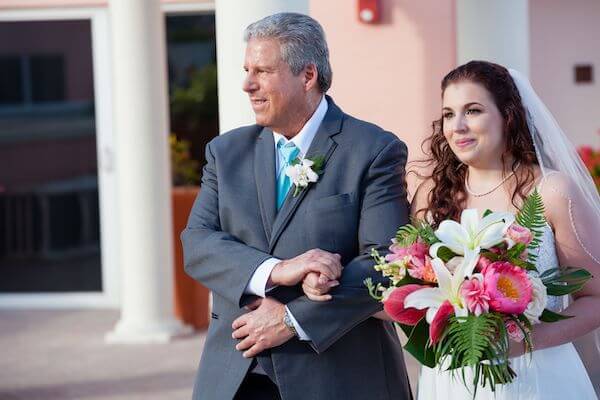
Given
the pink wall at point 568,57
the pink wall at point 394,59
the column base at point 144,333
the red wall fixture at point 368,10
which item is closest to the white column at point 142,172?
the column base at point 144,333

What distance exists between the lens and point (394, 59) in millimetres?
8820

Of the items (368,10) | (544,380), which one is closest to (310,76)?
(544,380)

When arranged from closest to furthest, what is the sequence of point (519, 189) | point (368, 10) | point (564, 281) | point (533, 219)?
1. point (533, 219)
2. point (564, 281)
3. point (519, 189)
4. point (368, 10)

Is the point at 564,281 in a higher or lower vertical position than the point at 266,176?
lower

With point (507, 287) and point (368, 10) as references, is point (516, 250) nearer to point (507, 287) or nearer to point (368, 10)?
point (507, 287)

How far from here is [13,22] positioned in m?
10.4

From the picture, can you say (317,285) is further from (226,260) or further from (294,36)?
(294,36)

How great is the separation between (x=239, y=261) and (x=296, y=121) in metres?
0.44

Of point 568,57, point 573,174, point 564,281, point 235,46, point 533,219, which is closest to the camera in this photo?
point 533,219

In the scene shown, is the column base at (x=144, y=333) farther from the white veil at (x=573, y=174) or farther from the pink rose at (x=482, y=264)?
the pink rose at (x=482, y=264)

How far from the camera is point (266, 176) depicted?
3.48 metres

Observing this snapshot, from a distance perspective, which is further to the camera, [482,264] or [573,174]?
[573,174]

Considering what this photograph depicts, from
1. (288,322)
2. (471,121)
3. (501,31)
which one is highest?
(501,31)

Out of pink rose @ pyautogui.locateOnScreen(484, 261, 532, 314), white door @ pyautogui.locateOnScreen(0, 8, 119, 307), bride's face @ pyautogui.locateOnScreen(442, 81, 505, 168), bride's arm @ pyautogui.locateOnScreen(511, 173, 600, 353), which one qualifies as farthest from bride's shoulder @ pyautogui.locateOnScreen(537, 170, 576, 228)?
white door @ pyautogui.locateOnScreen(0, 8, 119, 307)
